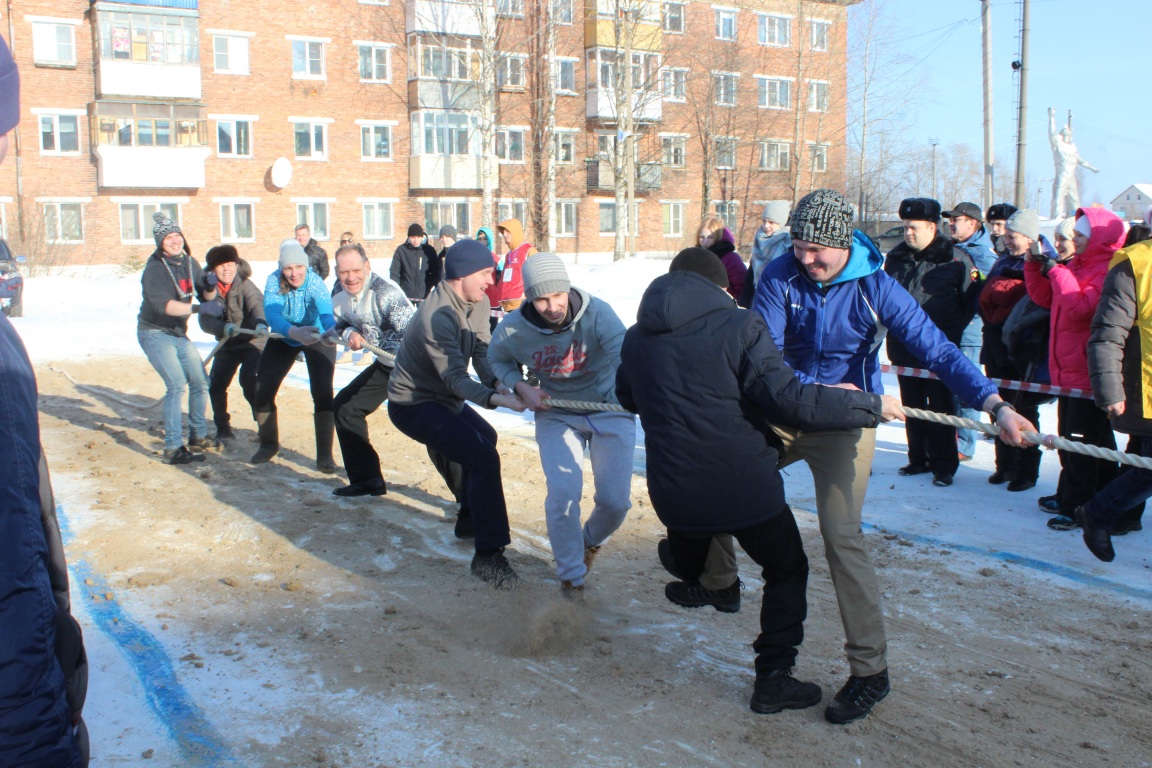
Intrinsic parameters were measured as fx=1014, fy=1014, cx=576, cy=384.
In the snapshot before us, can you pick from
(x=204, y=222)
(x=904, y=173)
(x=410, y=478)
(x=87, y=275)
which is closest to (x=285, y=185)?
(x=204, y=222)

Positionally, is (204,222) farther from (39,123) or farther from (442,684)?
(442,684)

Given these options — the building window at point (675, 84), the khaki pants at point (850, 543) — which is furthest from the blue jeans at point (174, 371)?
the building window at point (675, 84)

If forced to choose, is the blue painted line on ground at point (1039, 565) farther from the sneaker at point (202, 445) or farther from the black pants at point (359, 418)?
the sneaker at point (202, 445)

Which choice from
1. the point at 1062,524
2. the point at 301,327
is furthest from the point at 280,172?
the point at 1062,524

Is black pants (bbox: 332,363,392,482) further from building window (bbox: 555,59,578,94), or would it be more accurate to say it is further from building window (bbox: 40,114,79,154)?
building window (bbox: 555,59,578,94)

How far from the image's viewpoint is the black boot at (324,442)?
816 cm

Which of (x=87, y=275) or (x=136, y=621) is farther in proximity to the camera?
(x=87, y=275)

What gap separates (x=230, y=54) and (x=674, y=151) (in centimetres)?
1906

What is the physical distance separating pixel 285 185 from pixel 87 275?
315 inches

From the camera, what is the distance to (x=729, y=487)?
147 inches

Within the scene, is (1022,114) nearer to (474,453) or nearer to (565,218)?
(474,453)

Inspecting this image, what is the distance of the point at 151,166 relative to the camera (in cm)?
3709

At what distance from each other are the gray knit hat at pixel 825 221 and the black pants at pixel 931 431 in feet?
12.2

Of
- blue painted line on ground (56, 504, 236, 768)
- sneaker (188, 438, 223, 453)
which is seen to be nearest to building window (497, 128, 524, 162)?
sneaker (188, 438, 223, 453)
